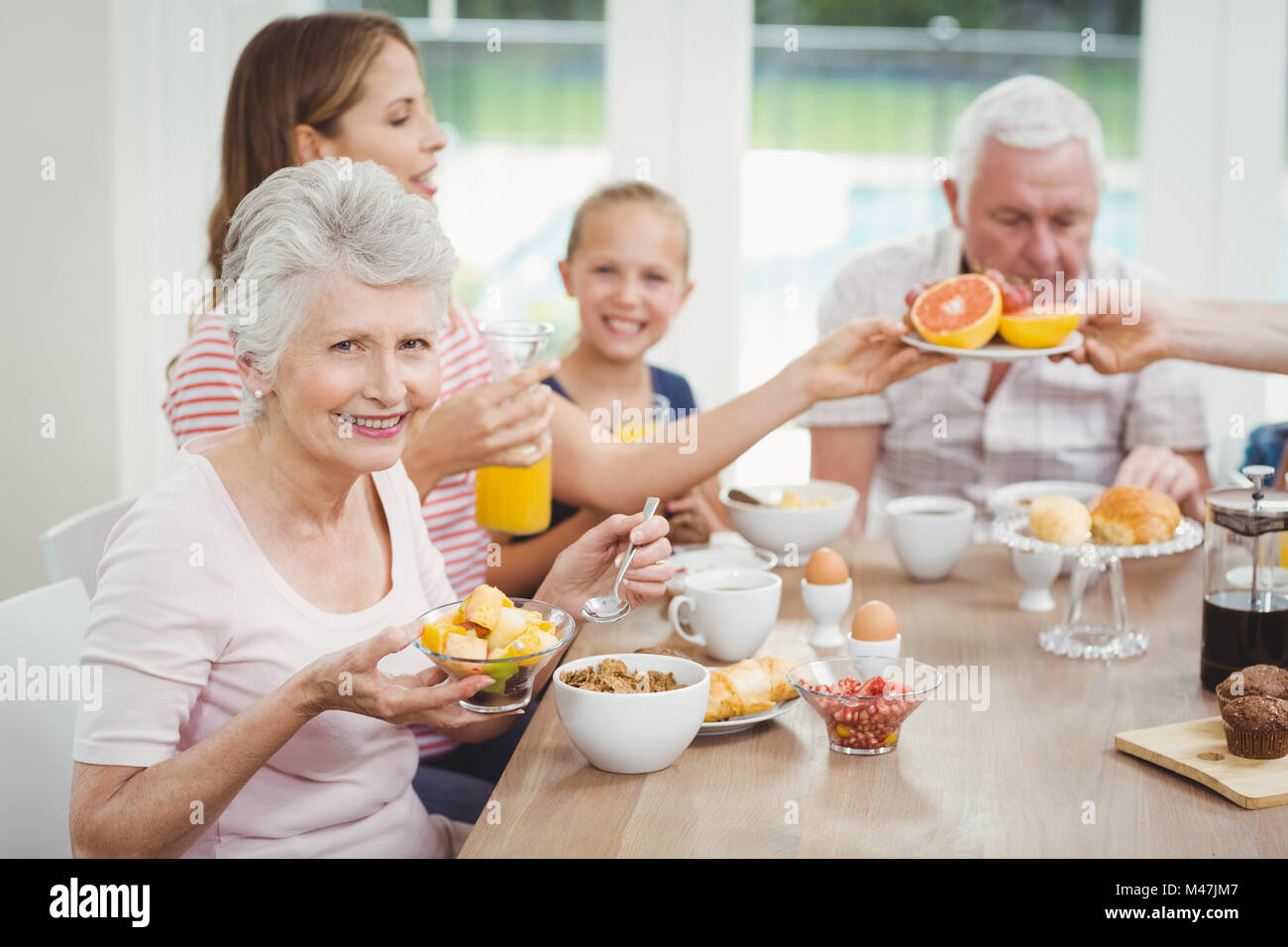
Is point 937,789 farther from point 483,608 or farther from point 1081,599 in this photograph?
point 1081,599

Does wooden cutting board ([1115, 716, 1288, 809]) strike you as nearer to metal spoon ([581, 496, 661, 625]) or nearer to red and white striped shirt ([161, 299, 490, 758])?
metal spoon ([581, 496, 661, 625])

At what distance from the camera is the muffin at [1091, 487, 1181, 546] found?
1.75 meters

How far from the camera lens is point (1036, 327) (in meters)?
2.03

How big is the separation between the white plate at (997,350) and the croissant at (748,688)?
74 cm

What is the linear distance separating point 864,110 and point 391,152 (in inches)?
88.8

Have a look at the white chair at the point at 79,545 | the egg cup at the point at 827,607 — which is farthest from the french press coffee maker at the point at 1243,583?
the white chair at the point at 79,545

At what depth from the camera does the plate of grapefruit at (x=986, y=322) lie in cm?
201

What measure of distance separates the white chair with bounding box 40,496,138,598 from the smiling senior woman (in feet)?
1.53

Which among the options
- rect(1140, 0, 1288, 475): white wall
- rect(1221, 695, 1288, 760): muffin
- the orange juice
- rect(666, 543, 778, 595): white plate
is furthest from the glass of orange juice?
rect(1140, 0, 1288, 475): white wall

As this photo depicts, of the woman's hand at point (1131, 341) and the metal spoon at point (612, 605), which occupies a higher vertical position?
the woman's hand at point (1131, 341)

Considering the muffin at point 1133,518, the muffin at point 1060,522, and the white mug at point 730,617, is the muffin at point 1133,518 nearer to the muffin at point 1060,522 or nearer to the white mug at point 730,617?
the muffin at point 1060,522

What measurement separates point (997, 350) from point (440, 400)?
36.8 inches
